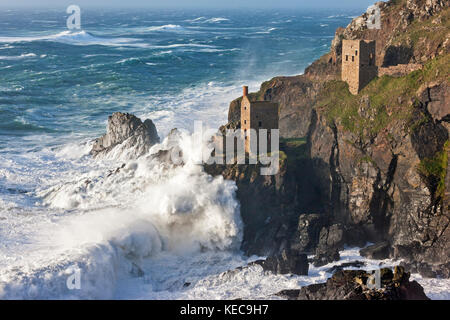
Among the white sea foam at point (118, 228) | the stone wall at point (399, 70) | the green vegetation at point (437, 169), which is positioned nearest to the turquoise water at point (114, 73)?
the white sea foam at point (118, 228)

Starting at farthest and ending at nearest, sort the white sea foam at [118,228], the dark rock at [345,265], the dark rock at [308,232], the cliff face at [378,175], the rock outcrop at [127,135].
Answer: the rock outcrop at [127,135] < the dark rock at [308,232] < the cliff face at [378,175] < the dark rock at [345,265] < the white sea foam at [118,228]

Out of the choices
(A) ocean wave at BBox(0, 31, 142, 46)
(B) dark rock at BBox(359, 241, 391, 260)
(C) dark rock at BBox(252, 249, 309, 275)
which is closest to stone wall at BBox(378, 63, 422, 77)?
(B) dark rock at BBox(359, 241, 391, 260)

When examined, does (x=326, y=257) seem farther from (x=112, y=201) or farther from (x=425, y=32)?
(x=425, y=32)

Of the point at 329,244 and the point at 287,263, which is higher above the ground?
the point at 329,244

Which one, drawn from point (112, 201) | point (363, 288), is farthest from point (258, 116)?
point (363, 288)

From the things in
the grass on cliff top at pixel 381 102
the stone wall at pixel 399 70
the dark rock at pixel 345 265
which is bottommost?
the dark rock at pixel 345 265

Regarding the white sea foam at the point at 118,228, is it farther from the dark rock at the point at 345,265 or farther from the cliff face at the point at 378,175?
the dark rock at the point at 345,265

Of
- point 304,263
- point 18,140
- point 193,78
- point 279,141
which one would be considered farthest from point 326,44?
point 304,263
